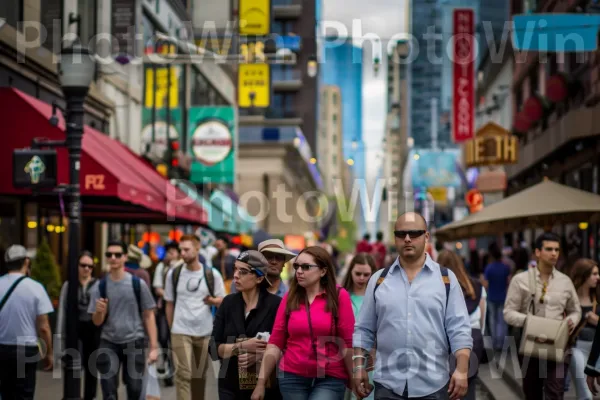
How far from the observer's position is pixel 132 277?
10125 mm

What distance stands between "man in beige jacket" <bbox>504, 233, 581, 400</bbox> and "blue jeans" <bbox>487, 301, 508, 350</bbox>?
823 cm

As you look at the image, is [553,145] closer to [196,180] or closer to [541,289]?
[196,180]

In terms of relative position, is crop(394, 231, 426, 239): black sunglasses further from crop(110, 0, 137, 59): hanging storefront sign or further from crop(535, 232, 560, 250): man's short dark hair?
crop(110, 0, 137, 59): hanging storefront sign

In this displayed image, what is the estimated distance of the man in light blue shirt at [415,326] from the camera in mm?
6383

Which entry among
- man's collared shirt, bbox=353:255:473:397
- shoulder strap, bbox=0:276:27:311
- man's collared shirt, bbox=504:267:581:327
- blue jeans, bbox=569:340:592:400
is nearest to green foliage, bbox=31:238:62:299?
shoulder strap, bbox=0:276:27:311

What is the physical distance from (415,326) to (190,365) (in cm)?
465

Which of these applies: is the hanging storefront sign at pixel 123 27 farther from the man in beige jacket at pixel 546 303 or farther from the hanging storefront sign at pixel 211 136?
the man in beige jacket at pixel 546 303

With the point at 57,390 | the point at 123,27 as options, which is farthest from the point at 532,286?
the point at 123,27

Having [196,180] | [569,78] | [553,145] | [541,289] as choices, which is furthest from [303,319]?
[196,180]

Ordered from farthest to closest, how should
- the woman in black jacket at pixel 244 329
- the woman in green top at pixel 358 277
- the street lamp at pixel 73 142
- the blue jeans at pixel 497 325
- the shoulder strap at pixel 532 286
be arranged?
the blue jeans at pixel 497 325, the street lamp at pixel 73 142, the woman in green top at pixel 358 277, the shoulder strap at pixel 532 286, the woman in black jacket at pixel 244 329

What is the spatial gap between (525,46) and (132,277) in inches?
379

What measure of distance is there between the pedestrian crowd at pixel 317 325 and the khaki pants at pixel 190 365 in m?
0.01

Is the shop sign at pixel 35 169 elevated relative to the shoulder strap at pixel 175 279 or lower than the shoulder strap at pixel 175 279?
elevated

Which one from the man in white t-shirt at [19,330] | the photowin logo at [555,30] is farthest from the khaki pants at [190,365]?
the photowin logo at [555,30]
